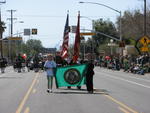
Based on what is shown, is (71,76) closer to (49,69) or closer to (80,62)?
(49,69)

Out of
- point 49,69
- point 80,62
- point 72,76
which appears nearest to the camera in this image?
point 49,69

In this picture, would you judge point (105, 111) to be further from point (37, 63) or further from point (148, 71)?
point (37, 63)

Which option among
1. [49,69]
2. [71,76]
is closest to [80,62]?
[71,76]

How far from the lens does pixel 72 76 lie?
23.2m

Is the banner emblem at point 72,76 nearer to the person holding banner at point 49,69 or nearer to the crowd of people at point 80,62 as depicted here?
the crowd of people at point 80,62

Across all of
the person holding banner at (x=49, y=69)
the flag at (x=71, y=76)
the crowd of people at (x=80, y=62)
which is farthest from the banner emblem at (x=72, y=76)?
the person holding banner at (x=49, y=69)

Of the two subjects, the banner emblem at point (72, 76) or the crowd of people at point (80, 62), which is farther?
the banner emblem at point (72, 76)

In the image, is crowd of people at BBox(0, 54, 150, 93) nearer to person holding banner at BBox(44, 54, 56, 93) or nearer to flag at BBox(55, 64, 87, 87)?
person holding banner at BBox(44, 54, 56, 93)

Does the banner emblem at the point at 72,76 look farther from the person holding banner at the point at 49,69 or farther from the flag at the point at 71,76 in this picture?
the person holding banner at the point at 49,69

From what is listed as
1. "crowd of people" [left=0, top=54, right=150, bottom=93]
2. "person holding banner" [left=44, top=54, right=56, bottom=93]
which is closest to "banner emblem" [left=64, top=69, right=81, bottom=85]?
"crowd of people" [left=0, top=54, right=150, bottom=93]

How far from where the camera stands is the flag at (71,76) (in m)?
23.1

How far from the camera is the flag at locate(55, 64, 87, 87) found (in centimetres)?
2314

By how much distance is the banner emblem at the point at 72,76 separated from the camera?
76.0 feet

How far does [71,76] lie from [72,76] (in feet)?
0.19
